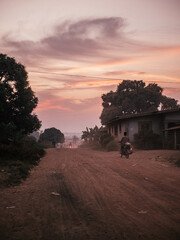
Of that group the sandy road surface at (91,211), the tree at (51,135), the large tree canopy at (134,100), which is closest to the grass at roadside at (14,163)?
the sandy road surface at (91,211)

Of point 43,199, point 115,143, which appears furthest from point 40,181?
point 115,143

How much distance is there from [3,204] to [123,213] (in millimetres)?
2824

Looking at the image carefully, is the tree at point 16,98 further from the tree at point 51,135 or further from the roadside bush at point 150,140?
the tree at point 51,135

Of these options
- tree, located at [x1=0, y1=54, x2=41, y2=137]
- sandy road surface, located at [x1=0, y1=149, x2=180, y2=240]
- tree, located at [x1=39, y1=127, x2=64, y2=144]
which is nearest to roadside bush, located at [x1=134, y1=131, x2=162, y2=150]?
tree, located at [x1=0, y1=54, x2=41, y2=137]

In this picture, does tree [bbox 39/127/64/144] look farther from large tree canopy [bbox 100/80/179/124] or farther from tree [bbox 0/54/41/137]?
tree [bbox 0/54/41/137]

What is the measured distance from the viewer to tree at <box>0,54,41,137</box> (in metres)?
28.5

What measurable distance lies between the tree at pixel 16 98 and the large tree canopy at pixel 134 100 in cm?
2957

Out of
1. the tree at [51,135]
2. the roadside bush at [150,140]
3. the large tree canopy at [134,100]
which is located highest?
the large tree canopy at [134,100]

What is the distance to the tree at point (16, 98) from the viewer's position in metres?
Result: 28.5

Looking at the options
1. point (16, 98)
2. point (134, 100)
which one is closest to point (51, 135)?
point (134, 100)

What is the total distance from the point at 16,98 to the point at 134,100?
3455 centimetres

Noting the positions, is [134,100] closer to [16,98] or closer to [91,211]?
[16,98]

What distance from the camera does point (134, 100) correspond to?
186 feet

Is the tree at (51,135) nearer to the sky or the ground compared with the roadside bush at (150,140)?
nearer to the sky
